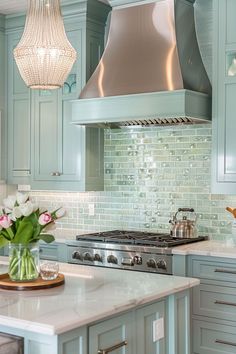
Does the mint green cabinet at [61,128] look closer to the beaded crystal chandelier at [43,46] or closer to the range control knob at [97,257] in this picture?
the range control knob at [97,257]

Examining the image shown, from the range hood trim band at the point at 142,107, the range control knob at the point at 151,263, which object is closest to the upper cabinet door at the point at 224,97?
the range hood trim band at the point at 142,107

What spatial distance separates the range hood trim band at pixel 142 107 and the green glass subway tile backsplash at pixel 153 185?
0.43m

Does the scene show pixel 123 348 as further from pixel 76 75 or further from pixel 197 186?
pixel 76 75

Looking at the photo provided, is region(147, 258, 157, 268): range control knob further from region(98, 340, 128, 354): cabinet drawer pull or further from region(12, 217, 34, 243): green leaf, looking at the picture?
region(98, 340, 128, 354): cabinet drawer pull

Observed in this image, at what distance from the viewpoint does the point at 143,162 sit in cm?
536

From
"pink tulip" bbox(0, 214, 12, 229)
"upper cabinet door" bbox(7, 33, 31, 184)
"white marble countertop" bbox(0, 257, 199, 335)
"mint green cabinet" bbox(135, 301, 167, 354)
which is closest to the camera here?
"white marble countertop" bbox(0, 257, 199, 335)

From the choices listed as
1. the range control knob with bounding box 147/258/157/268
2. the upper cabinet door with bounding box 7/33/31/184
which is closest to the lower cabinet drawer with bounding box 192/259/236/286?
the range control knob with bounding box 147/258/157/268

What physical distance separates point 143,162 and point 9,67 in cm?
168

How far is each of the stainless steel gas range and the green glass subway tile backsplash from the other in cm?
24

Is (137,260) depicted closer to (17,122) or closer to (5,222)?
(5,222)

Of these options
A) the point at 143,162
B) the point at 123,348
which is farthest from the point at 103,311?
the point at 143,162

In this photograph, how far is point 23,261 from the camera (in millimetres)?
2979

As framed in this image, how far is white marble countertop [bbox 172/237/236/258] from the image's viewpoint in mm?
4199

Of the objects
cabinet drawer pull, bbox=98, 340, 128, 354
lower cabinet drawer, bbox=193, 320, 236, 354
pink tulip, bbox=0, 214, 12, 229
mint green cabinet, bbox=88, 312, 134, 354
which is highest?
pink tulip, bbox=0, 214, 12, 229
